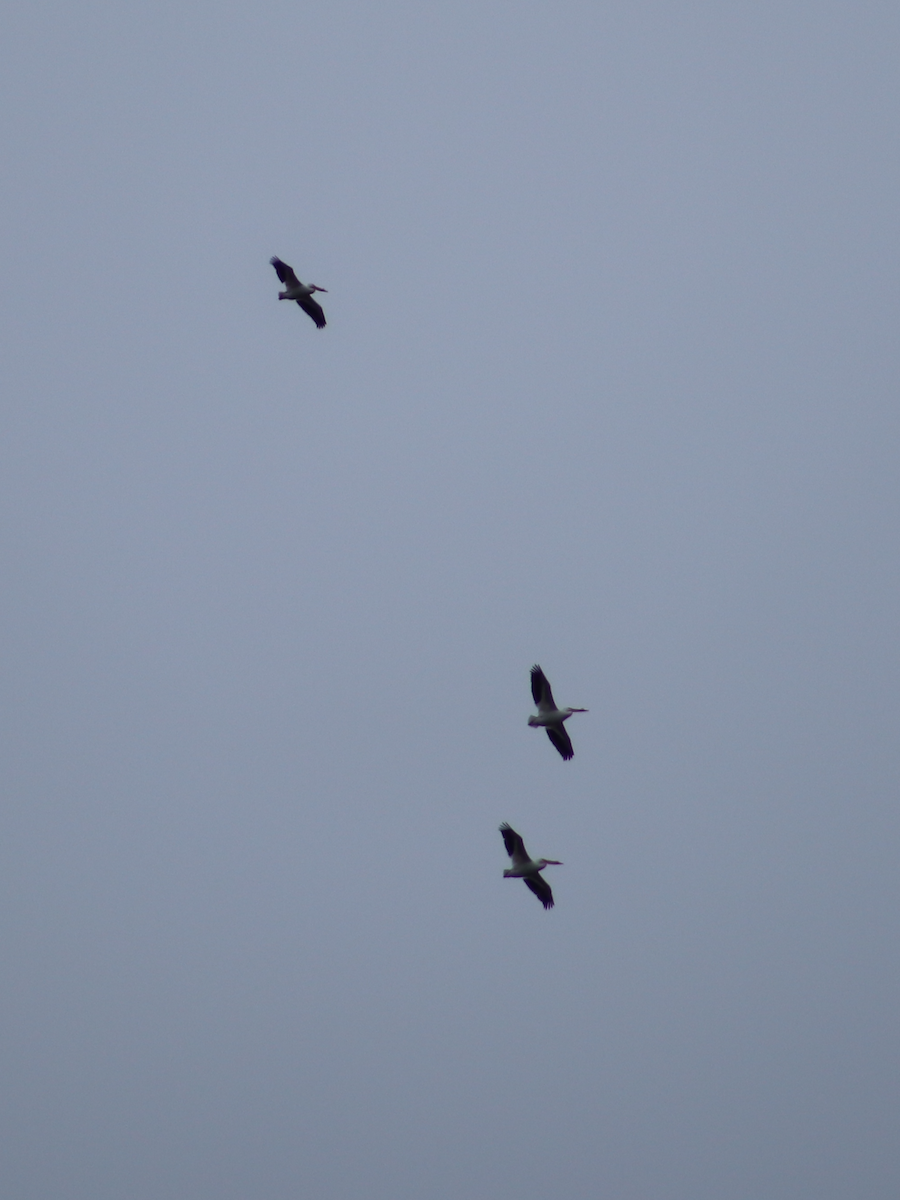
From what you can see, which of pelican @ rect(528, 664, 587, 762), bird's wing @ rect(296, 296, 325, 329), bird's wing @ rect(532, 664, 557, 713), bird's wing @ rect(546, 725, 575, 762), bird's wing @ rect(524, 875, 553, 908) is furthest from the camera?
bird's wing @ rect(296, 296, 325, 329)

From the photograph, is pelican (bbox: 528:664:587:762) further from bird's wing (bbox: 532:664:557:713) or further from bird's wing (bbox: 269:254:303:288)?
bird's wing (bbox: 269:254:303:288)

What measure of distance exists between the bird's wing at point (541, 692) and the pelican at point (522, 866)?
108 inches

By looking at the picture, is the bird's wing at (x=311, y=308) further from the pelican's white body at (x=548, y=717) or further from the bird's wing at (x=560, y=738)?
the bird's wing at (x=560, y=738)

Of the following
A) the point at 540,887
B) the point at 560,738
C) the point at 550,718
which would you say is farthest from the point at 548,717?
the point at 540,887

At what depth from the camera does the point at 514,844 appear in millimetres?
37781

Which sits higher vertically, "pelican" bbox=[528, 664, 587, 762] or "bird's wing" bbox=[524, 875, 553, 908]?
"pelican" bbox=[528, 664, 587, 762]

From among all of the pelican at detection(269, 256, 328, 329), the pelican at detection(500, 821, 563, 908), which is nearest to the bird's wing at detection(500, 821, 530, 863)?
the pelican at detection(500, 821, 563, 908)

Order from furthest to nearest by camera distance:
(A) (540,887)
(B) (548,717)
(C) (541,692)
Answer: (A) (540,887) < (B) (548,717) < (C) (541,692)

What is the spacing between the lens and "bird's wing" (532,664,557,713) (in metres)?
36.8

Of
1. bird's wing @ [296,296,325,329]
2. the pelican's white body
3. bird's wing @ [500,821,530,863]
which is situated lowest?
bird's wing @ [500,821,530,863]

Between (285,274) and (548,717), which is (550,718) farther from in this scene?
(285,274)

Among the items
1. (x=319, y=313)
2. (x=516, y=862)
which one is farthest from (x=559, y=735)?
(x=319, y=313)

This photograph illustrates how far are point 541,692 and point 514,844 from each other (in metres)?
3.54

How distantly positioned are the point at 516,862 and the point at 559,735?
3113 mm
